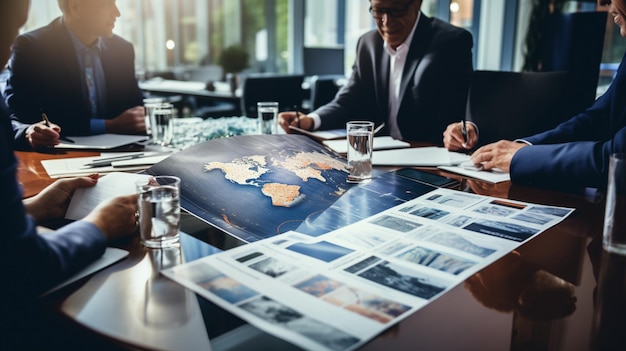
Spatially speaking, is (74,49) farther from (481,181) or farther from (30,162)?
(481,181)

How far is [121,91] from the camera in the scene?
258cm

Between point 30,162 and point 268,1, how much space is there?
5.28m

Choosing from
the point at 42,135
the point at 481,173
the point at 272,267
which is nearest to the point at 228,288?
the point at 272,267

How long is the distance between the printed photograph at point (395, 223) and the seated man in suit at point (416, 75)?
1.23 m

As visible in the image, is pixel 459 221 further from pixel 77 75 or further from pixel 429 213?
pixel 77 75

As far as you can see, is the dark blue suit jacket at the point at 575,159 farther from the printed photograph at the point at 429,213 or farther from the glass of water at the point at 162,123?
the glass of water at the point at 162,123

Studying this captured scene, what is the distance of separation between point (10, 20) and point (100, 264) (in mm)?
389

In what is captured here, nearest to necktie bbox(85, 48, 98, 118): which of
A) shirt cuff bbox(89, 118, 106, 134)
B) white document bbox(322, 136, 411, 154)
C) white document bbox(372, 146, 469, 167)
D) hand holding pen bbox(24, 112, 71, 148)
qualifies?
shirt cuff bbox(89, 118, 106, 134)

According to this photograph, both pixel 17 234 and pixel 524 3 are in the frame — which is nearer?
pixel 17 234

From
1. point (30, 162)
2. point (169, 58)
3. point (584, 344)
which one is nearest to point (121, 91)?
point (30, 162)

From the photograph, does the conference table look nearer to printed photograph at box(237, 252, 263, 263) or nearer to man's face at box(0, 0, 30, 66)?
printed photograph at box(237, 252, 263, 263)

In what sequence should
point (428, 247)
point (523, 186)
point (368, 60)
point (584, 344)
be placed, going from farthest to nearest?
point (368, 60) → point (523, 186) → point (428, 247) → point (584, 344)

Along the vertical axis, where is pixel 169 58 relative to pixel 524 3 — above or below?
below

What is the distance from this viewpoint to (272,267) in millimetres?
773
